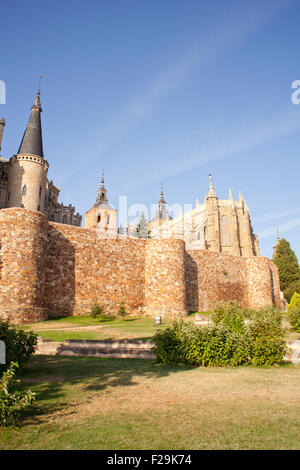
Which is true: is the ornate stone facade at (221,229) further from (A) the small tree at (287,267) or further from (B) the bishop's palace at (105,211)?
(A) the small tree at (287,267)

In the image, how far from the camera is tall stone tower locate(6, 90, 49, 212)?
119ft

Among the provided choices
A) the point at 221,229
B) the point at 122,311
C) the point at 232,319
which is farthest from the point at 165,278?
the point at 221,229

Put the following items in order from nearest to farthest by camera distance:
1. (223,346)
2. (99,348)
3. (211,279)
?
1. (223,346)
2. (99,348)
3. (211,279)

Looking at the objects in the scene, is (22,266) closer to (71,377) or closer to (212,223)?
(71,377)

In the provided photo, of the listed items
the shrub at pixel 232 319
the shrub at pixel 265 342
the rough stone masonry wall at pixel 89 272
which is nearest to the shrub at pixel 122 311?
the rough stone masonry wall at pixel 89 272

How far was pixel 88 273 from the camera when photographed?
23.5 meters

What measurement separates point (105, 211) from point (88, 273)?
47983 millimetres

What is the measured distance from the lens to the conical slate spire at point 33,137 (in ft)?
124

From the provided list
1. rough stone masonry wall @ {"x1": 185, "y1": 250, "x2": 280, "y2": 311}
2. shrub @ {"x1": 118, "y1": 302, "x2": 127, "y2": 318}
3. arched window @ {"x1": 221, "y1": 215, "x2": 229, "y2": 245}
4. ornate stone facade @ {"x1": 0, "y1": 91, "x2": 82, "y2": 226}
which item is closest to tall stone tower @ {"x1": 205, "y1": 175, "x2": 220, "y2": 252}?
arched window @ {"x1": 221, "y1": 215, "x2": 229, "y2": 245}

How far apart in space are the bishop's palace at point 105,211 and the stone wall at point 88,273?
8.67 ft

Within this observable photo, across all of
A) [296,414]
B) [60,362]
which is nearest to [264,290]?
[60,362]

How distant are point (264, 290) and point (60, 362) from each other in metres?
28.5

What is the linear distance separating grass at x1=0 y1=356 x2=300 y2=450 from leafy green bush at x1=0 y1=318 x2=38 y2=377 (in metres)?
0.54
